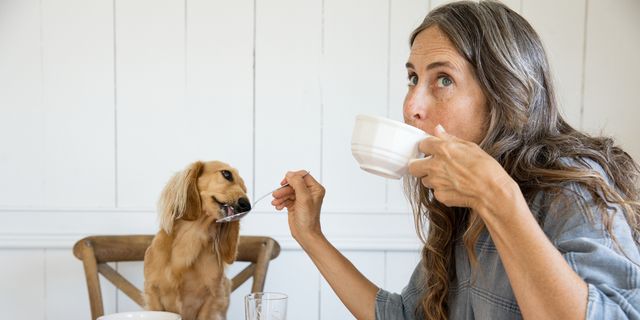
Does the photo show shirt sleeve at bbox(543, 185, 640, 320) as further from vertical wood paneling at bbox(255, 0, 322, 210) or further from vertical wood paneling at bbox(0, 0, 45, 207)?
vertical wood paneling at bbox(0, 0, 45, 207)

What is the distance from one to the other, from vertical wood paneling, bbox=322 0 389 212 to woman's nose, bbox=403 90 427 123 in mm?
807

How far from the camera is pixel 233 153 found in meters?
1.57

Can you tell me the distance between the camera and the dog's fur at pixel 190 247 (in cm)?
98

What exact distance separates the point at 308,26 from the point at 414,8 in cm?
33

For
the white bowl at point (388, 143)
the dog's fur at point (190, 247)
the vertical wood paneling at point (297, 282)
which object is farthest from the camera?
the vertical wood paneling at point (297, 282)

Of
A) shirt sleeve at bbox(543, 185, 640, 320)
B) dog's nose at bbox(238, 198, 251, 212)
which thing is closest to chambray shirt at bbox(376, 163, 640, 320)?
shirt sleeve at bbox(543, 185, 640, 320)

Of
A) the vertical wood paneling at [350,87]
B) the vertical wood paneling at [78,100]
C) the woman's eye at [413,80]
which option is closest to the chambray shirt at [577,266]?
the woman's eye at [413,80]

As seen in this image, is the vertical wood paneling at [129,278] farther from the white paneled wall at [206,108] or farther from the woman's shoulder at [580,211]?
the woman's shoulder at [580,211]

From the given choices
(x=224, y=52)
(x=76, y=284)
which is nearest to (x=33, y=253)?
(x=76, y=284)

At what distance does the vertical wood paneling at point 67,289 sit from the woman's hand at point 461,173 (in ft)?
4.13

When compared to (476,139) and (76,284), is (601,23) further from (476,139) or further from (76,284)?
(76,284)

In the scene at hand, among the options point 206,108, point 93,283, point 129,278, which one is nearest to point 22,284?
point 129,278

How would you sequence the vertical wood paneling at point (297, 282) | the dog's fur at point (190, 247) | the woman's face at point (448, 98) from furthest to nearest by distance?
the vertical wood paneling at point (297, 282) → the dog's fur at point (190, 247) → the woman's face at point (448, 98)

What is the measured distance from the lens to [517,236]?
1.83 feet
